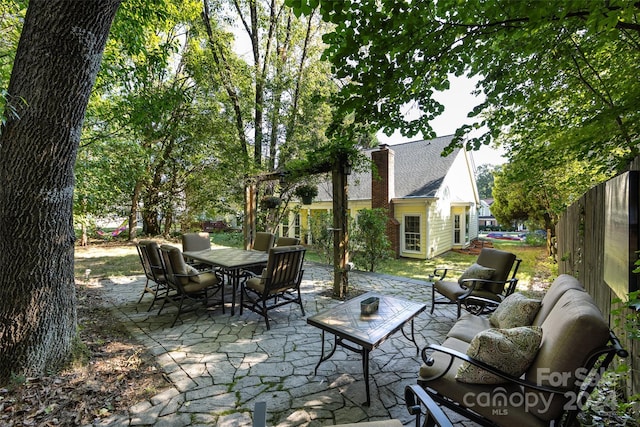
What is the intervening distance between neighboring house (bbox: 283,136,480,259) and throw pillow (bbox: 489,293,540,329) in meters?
7.36

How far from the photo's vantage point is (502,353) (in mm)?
1703

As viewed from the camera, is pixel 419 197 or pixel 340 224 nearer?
pixel 340 224

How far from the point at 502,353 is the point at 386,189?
9968 mm

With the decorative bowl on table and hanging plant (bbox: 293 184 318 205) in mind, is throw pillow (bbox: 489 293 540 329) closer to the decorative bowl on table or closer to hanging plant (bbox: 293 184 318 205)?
the decorative bowl on table

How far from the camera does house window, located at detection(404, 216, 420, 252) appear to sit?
11.1m

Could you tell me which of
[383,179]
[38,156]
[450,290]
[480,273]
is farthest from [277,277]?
[383,179]

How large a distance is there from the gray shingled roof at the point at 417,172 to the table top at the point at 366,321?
8.04m

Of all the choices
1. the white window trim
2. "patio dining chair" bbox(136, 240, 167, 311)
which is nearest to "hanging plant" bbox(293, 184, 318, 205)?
"patio dining chair" bbox(136, 240, 167, 311)

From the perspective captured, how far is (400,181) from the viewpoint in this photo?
1250cm

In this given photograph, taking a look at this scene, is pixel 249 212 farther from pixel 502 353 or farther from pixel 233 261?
pixel 502 353

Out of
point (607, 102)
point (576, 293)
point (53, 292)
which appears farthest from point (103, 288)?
point (607, 102)

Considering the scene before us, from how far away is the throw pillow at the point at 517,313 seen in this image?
2.31 metres

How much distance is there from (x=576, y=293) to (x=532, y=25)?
1993 mm

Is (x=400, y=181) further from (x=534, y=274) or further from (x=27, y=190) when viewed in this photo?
(x=27, y=190)
